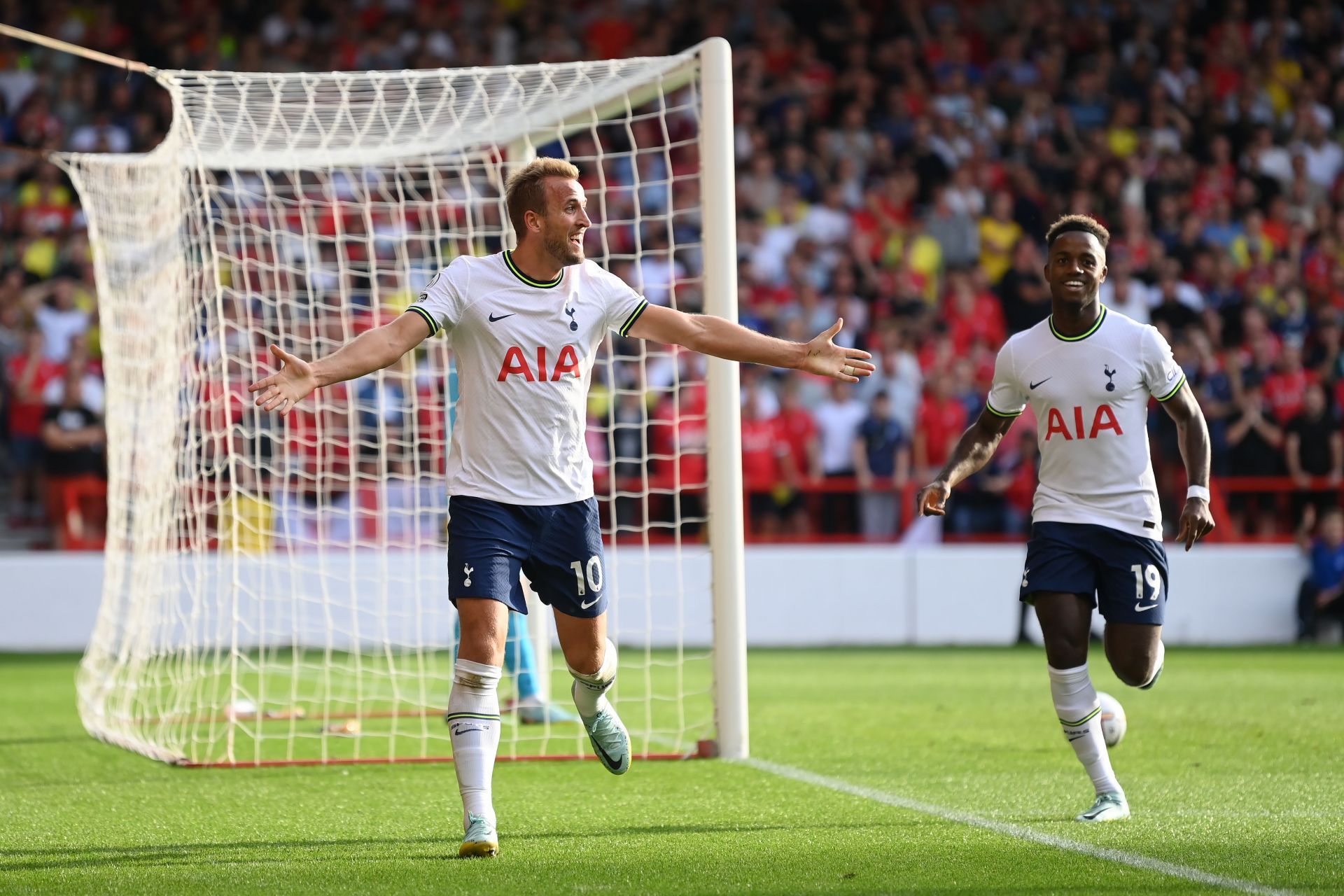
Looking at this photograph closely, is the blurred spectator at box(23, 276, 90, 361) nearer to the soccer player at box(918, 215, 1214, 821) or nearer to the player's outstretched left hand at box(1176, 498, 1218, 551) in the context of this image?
the soccer player at box(918, 215, 1214, 821)

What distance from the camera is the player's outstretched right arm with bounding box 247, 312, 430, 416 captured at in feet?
17.5

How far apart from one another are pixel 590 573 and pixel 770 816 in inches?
50.9

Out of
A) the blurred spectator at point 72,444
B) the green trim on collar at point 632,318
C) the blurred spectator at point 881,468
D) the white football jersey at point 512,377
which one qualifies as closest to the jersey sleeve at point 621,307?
the green trim on collar at point 632,318

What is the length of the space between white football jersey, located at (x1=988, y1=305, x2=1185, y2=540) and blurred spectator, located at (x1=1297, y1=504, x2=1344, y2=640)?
10341 mm

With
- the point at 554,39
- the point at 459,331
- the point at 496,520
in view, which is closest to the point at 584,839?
the point at 496,520

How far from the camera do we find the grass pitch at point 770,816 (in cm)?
532

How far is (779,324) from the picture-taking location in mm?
17609

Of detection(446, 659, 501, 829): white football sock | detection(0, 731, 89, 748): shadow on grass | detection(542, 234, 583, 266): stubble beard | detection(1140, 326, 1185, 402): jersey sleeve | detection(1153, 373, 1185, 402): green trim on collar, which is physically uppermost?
detection(542, 234, 583, 266): stubble beard

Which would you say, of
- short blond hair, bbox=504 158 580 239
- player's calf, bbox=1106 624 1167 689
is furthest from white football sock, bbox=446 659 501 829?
player's calf, bbox=1106 624 1167 689

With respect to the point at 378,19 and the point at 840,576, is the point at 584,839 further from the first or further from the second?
the point at 378,19

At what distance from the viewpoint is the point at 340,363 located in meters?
5.52

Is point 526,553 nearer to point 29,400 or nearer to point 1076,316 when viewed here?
point 1076,316

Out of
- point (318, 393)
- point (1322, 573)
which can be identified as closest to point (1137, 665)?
point (318, 393)

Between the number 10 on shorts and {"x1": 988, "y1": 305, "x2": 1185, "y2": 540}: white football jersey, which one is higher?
{"x1": 988, "y1": 305, "x2": 1185, "y2": 540}: white football jersey
